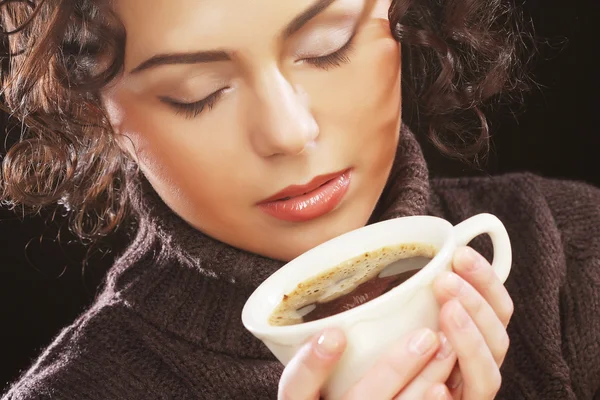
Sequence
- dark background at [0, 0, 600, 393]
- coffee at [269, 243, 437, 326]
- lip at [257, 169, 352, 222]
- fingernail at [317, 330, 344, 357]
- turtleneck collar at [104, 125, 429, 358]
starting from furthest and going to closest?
1. dark background at [0, 0, 600, 393]
2. turtleneck collar at [104, 125, 429, 358]
3. lip at [257, 169, 352, 222]
4. coffee at [269, 243, 437, 326]
5. fingernail at [317, 330, 344, 357]

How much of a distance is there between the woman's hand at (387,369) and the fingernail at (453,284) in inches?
1.6

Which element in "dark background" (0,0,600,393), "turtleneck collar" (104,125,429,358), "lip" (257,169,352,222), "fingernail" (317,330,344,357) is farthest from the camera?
"dark background" (0,0,600,393)

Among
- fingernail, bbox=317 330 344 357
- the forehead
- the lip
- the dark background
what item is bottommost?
the dark background

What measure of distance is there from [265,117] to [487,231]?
260 millimetres

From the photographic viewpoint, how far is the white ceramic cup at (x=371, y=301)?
2.52 ft

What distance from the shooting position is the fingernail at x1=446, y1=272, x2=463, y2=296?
2.57 feet

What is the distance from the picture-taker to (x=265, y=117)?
0.95 m

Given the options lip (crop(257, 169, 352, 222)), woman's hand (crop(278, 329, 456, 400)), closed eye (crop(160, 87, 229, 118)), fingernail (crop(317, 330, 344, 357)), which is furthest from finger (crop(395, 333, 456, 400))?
closed eye (crop(160, 87, 229, 118))

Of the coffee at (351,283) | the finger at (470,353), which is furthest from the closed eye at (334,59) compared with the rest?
the finger at (470,353)

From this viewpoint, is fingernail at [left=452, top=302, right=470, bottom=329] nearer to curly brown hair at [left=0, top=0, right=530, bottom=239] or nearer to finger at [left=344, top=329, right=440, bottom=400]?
finger at [left=344, top=329, right=440, bottom=400]

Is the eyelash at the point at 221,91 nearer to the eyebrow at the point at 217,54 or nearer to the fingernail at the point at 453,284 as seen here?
the eyebrow at the point at 217,54

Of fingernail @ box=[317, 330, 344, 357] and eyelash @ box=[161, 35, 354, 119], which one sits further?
eyelash @ box=[161, 35, 354, 119]

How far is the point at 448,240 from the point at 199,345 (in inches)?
17.1

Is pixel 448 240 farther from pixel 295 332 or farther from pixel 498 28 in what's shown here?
pixel 498 28
